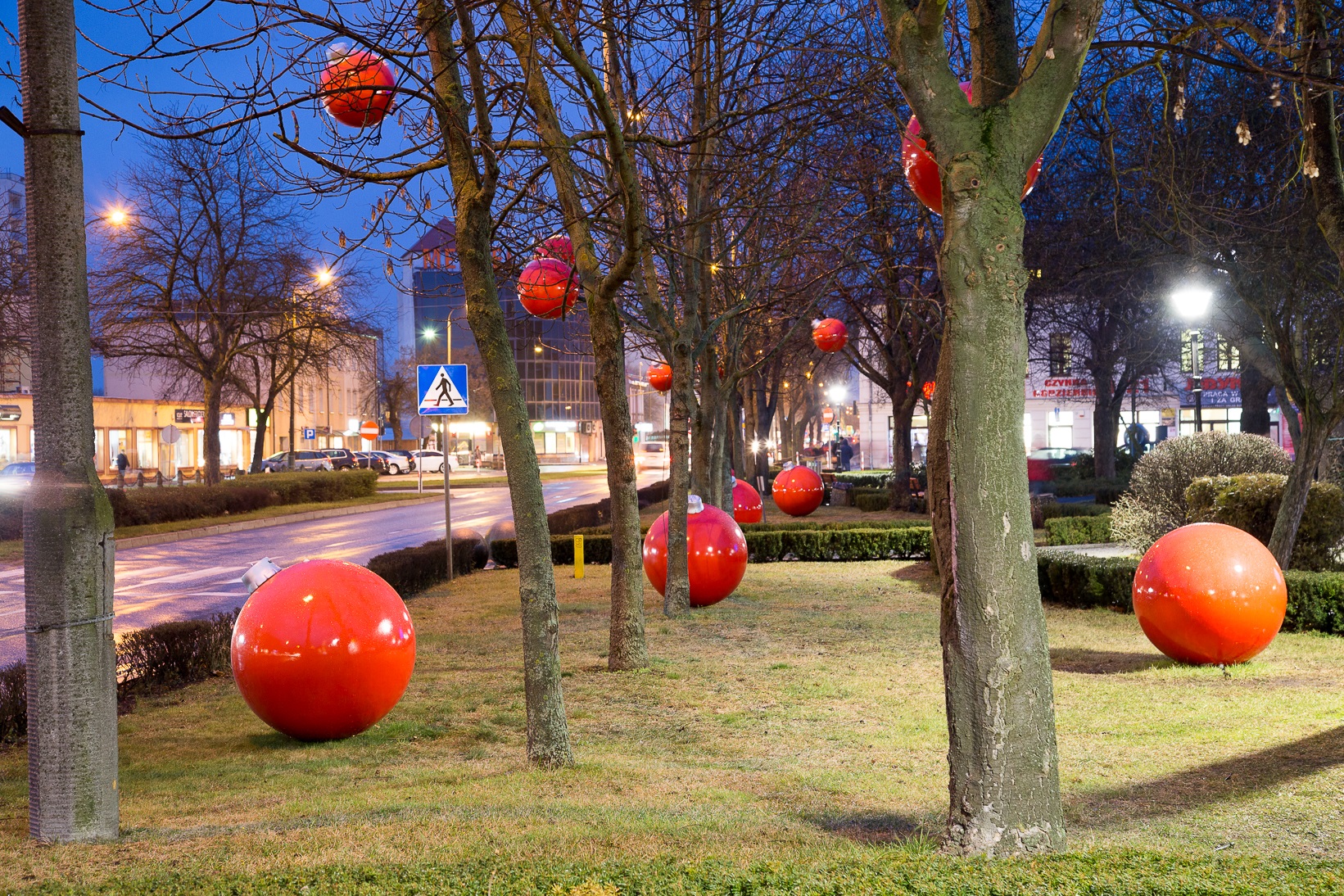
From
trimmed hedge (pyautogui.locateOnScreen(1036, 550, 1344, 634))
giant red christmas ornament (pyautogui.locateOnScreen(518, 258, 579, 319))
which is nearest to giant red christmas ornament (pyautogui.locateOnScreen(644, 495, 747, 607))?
trimmed hedge (pyautogui.locateOnScreen(1036, 550, 1344, 634))

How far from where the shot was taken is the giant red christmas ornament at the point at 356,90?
599 centimetres

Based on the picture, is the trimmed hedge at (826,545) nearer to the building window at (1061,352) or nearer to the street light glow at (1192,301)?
the street light glow at (1192,301)

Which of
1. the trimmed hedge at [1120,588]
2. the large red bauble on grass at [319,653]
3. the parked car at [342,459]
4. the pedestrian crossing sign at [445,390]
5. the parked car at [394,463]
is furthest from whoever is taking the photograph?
the parked car at [394,463]

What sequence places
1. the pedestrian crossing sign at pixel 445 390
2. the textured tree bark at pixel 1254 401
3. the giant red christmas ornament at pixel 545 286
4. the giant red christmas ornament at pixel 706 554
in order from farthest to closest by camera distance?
1. the textured tree bark at pixel 1254 401
2. the pedestrian crossing sign at pixel 445 390
3. the giant red christmas ornament at pixel 706 554
4. the giant red christmas ornament at pixel 545 286

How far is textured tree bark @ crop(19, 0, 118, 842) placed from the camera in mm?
4316

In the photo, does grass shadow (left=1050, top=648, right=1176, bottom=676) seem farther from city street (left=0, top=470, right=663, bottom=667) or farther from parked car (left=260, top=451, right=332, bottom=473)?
parked car (left=260, top=451, right=332, bottom=473)

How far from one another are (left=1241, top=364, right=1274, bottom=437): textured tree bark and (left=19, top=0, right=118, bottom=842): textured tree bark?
26.4 m

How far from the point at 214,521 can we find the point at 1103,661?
2329cm

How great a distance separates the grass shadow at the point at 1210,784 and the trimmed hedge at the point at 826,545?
12738 millimetres

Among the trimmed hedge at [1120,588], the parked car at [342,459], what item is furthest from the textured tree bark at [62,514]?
the parked car at [342,459]

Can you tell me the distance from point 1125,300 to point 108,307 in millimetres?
27981

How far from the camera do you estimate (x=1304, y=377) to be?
1252 cm

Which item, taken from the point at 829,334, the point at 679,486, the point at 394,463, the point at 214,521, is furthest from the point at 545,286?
the point at 394,463

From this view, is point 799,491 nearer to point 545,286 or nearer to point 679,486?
point 679,486
